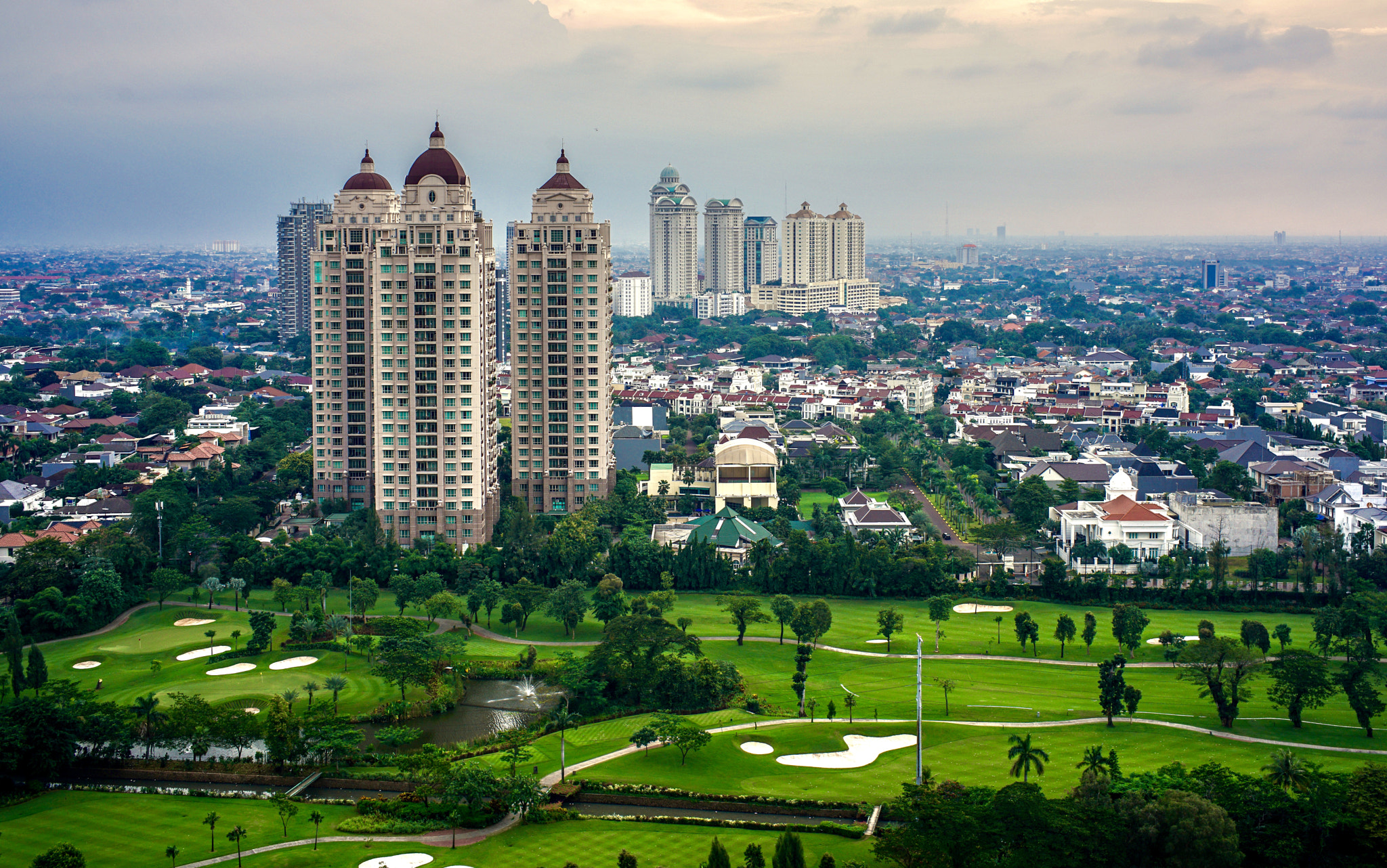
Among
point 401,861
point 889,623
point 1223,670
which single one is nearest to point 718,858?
point 401,861

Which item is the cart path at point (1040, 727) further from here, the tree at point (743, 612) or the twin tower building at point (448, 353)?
the twin tower building at point (448, 353)

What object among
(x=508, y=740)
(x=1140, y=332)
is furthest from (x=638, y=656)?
(x=1140, y=332)

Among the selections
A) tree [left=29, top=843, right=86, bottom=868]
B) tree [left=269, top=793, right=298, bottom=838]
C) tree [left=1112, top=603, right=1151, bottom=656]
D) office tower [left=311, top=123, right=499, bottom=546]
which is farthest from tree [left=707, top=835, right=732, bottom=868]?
office tower [left=311, top=123, right=499, bottom=546]

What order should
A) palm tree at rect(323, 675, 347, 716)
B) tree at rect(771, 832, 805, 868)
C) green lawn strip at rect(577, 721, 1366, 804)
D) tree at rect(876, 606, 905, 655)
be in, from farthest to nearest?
tree at rect(876, 606, 905, 655) → palm tree at rect(323, 675, 347, 716) → green lawn strip at rect(577, 721, 1366, 804) → tree at rect(771, 832, 805, 868)

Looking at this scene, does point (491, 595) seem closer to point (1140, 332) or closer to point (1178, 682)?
point (1178, 682)

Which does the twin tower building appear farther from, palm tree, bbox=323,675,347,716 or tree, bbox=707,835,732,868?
tree, bbox=707,835,732,868

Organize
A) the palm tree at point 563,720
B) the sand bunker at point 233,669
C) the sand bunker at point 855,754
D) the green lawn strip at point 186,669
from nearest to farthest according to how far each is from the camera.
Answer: the sand bunker at point 855,754
the palm tree at point 563,720
the green lawn strip at point 186,669
the sand bunker at point 233,669

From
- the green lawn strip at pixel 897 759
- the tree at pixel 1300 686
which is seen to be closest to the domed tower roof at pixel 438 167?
the green lawn strip at pixel 897 759
